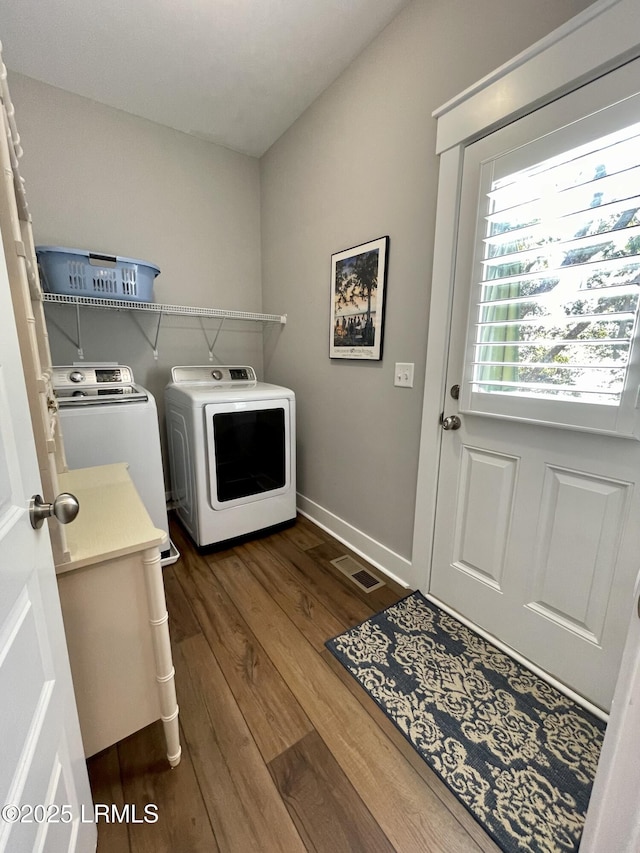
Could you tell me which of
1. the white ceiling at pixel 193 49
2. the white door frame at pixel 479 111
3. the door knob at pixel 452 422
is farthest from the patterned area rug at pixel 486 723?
the white ceiling at pixel 193 49

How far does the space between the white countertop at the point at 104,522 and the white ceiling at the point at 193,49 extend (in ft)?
6.45

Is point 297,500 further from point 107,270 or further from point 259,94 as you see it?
point 259,94

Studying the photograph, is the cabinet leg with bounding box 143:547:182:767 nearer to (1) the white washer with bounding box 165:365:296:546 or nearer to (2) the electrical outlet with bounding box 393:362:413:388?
(1) the white washer with bounding box 165:365:296:546

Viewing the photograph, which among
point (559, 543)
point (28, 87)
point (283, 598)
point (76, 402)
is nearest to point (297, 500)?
point (283, 598)

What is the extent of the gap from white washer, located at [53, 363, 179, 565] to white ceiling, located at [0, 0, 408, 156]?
59.5 inches

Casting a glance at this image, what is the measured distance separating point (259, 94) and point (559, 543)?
2696 millimetres

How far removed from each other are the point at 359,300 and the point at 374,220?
0.39 meters

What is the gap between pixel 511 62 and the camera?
1.15m

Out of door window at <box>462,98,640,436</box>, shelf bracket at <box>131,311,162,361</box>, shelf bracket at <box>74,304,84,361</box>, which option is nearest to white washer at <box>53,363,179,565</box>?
shelf bracket at <box>74,304,84,361</box>

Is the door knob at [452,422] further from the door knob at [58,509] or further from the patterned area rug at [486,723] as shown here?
the door knob at [58,509]

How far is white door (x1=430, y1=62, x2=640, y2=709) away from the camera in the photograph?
3.38 feet

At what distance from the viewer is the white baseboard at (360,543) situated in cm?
185

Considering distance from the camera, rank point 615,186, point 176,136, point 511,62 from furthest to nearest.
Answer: point 176,136, point 511,62, point 615,186

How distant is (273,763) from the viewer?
3.39ft
